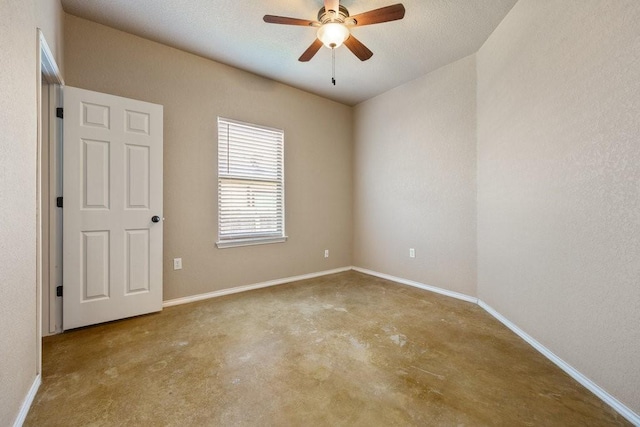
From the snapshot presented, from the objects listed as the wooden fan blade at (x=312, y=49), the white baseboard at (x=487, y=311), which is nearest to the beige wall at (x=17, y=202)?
the white baseboard at (x=487, y=311)

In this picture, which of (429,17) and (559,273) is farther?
(429,17)

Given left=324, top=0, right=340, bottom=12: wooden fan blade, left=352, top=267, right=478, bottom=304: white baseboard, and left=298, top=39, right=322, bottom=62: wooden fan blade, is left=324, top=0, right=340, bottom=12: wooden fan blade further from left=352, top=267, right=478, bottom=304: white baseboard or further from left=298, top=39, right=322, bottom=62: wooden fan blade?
left=352, top=267, right=478, bottom=304: white baseboard

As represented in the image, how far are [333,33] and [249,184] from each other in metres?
1.96

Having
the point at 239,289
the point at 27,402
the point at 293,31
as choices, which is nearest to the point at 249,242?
the point at 239,289

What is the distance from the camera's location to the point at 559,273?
70.0 inches

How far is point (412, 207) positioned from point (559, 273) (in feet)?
6.10

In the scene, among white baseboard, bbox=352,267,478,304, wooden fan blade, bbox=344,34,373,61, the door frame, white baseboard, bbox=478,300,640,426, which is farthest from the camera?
white baseboard, bbox=352,267,478,304

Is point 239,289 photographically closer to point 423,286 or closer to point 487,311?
point 423,286

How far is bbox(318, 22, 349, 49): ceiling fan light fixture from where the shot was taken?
2.01 meters

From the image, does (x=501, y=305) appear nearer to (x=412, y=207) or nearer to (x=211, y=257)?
(x=412, y=207)

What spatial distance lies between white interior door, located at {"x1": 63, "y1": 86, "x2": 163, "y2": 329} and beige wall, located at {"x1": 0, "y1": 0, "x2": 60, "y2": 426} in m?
0.77

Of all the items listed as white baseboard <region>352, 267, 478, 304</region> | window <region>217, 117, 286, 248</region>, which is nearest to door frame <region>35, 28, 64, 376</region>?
window <region>217, 117, 286, 248</region>

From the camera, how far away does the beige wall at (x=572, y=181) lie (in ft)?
4.43

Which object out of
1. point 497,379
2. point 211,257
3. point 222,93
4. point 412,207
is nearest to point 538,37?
point 412,207
